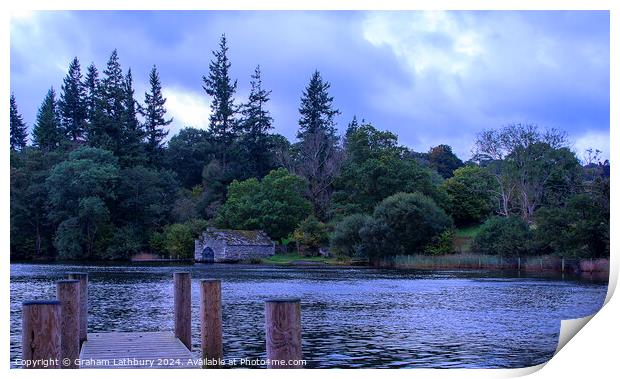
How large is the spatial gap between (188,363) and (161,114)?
2804 inches

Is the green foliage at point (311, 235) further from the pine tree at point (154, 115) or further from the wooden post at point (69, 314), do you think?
the wooden post at point (69, 314)

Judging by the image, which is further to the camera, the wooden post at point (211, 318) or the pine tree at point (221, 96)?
the pine tree at point (221, 96)

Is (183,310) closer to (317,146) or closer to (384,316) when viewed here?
(384,316)

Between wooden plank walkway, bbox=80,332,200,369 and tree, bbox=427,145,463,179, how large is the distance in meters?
69.4

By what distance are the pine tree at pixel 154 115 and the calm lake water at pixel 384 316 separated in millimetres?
45692

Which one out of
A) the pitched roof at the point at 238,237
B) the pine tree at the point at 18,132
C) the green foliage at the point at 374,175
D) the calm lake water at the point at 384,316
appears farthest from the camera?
the green foliage at the point at 374,175

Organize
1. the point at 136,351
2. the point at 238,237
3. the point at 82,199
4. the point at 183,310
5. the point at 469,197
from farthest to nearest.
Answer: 1. the point at 469,197
2. the point at 238,237
3. the point at 82,199
4. the point at 183,310
5. the point at 136,351

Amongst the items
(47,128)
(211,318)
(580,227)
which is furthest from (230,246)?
(211,318)

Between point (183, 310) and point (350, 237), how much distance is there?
43.2 m

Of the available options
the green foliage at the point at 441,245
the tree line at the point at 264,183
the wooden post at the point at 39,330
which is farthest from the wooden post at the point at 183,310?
the green foliage at the point at 441,245

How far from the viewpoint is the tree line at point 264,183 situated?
46562 millimetres

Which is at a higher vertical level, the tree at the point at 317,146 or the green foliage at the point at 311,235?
the tree at the point at 317,146

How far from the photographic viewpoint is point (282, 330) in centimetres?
759
